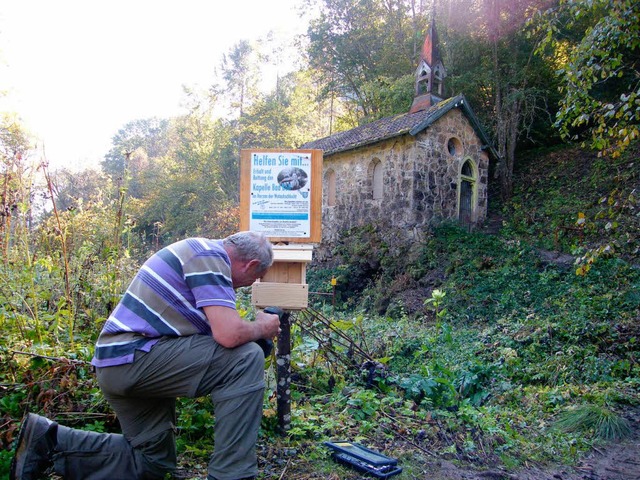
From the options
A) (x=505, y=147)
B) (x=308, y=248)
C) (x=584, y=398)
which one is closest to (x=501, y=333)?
(x=584, y=398)

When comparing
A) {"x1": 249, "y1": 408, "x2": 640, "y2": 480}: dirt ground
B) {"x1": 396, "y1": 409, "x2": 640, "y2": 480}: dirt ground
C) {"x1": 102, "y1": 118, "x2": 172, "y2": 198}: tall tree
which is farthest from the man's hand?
{"x1": 102, "y1": 118, "x2": 172, "y2": 198}: tall tree

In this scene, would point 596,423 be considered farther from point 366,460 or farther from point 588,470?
point 366,460

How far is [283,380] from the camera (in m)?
3.82

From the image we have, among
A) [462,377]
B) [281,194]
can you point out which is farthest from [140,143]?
[281,194]

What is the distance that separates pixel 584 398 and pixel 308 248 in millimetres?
3899

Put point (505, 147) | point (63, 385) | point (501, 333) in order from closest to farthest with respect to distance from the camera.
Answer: point (63, 385) < point (501, 333) < point (505, 147)

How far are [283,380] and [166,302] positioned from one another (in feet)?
4.65

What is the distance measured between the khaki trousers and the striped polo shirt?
0.21ft

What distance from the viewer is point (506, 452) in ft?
13.3

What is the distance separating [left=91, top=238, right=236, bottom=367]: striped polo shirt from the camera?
2699mm

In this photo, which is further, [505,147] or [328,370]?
[505,147]

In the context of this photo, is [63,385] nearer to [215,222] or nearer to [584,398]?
[584,398]

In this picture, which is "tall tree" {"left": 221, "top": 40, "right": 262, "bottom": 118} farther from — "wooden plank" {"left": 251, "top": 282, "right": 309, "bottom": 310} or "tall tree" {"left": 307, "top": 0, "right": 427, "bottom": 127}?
"wooden plank" {"left": 251, "top": 282, "right": 309, "bottom": 310}

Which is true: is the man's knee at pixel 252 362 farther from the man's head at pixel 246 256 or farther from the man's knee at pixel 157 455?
the man's knee at pixel 157 455
